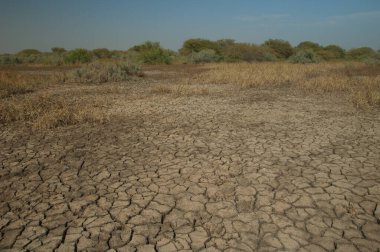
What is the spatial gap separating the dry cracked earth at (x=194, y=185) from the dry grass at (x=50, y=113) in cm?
42

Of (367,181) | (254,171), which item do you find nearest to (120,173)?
(254,171)

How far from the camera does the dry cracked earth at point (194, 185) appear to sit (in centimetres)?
284

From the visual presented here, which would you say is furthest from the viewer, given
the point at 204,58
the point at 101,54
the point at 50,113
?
the point at 101,54

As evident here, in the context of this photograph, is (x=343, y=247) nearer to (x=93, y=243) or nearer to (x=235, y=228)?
(x=235, y=228)

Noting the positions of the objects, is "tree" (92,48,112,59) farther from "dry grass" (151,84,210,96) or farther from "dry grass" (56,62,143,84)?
"dry grass" (151,84,210,96)

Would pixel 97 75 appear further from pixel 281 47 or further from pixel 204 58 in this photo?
pixel 281 47

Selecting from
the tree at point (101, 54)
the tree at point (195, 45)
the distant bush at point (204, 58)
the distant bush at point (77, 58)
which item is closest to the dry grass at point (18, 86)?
the distant bush at point (77, 58)

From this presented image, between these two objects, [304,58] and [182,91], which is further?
[304,58]

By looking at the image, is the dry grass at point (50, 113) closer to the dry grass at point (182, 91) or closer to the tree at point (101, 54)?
the dry grass at point (182, 91)

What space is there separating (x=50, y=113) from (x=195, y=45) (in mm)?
37361

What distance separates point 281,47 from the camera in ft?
134

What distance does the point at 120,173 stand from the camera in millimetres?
4270

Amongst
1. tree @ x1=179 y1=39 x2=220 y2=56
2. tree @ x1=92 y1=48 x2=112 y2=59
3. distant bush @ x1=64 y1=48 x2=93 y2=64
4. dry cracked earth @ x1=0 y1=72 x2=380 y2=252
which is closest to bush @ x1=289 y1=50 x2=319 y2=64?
tree @ x1=179 y1=39 x2=220 y2=56

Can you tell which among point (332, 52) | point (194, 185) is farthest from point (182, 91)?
point (332, 52)
